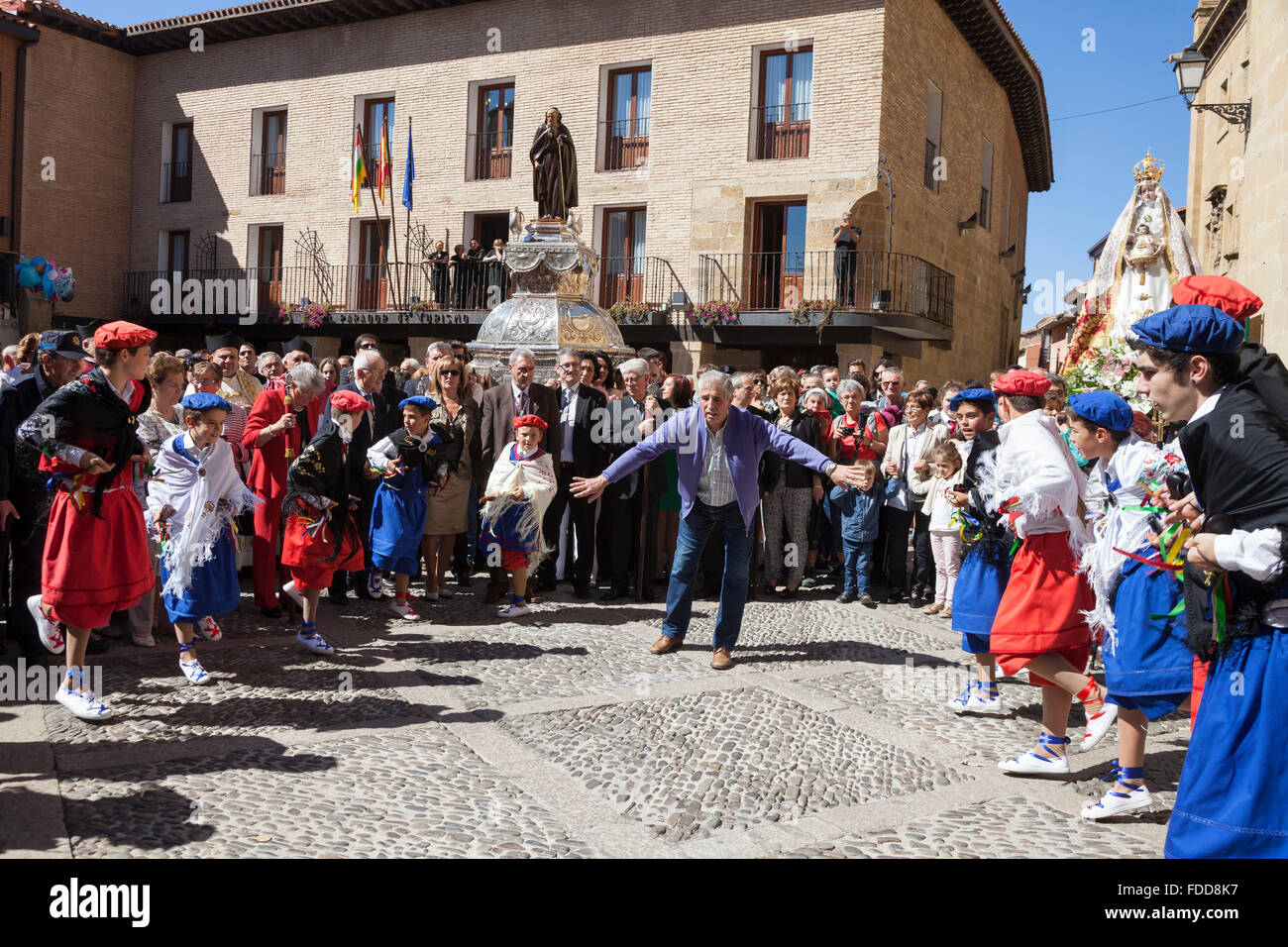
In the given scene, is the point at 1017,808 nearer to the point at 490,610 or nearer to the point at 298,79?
the point at 490,610

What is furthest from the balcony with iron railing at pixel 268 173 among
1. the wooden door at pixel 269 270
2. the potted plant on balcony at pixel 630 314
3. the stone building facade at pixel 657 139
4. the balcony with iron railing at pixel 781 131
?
the balcony with iron railing at pixel 781 131

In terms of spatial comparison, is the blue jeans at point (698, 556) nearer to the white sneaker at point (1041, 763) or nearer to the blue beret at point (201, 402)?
the white sneaker at point (1041, 763)

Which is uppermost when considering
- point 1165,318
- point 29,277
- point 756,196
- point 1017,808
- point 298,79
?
point 298,79

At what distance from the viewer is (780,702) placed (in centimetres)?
578

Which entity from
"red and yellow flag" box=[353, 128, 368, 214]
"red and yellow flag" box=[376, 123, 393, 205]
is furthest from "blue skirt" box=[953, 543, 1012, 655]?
"red and yellow flag" box=[353, 128, 368, 214]

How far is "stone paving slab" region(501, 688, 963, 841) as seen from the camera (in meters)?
4.22

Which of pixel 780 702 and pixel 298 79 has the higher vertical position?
pixel 298 79

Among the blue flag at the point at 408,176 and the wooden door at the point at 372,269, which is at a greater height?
the blue flag at the point at 408,176

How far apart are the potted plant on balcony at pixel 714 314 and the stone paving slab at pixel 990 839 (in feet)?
53.7

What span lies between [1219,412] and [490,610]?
6012 mm

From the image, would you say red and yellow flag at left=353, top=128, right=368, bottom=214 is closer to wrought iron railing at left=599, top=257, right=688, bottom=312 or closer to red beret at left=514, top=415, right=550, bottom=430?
wrought iron railing at left=599, top=257, right=688, bottom=312

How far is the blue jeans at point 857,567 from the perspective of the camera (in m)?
8.98

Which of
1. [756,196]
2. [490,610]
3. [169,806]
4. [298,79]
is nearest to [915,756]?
[169,806]

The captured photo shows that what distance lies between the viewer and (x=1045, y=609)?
4.76 meters
